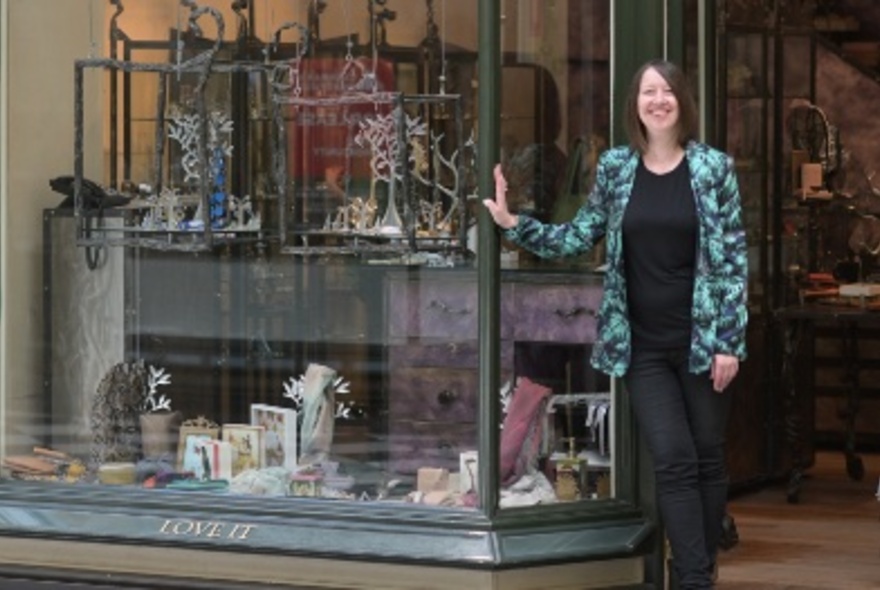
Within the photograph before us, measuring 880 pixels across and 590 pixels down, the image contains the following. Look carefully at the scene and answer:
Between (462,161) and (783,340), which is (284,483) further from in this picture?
(783,340)

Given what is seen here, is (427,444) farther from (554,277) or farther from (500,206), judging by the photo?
(500,206)

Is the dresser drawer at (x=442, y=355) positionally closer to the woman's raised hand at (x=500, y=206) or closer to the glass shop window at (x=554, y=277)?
the glass shop window at (x=554, y=277)

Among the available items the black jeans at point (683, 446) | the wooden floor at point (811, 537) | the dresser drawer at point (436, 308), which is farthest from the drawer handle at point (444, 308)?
the wooden floor at point (811, 537)

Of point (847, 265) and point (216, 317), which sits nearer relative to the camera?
point (216, 317)

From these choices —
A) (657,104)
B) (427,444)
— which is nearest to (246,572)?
(427,444)

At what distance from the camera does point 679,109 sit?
824cm

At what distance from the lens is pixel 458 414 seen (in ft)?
28.3

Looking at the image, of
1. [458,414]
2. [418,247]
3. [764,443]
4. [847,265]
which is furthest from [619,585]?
[847,265]

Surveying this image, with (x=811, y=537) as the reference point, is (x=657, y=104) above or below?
above

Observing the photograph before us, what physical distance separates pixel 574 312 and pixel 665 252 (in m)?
0.62

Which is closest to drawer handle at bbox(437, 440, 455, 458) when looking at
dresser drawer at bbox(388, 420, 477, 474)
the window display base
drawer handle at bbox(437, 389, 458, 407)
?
dresser drawer at bbox(388, 420, 477, 474)

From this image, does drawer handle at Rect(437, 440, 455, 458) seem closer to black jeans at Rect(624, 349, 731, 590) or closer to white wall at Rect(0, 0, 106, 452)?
black jeans at Rect(624, 349, 731, 590)

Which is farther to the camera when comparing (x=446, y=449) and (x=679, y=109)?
(x=446, y=449)

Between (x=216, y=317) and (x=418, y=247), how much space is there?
0.85 meters
